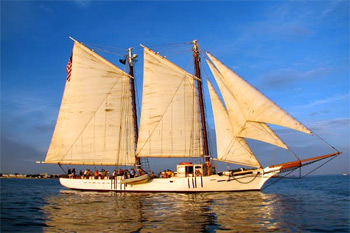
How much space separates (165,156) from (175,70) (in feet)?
37.2

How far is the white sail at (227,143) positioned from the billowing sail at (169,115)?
132 inches

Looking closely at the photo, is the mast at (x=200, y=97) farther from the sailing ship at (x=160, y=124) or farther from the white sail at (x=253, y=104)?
the white sail at (x=253, y=104)

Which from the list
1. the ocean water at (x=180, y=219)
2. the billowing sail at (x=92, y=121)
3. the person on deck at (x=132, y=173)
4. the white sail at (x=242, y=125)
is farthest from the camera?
the billowing sail at (x=92, y=121)

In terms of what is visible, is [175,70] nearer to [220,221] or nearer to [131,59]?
[131,59]

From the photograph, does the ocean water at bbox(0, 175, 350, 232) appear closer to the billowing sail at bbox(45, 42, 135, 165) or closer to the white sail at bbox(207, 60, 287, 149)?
the white sail at bbox(207, 60, 287, 149)

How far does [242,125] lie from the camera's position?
117 feet

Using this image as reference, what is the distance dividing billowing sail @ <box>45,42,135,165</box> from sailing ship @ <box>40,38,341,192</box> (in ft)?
0.44

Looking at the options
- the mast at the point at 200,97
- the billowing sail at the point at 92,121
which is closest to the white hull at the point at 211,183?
the mast at the point at 200,97

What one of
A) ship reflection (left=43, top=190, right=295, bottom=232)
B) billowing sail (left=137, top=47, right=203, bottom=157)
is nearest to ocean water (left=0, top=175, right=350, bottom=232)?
ship reflection (left=43, top=190, right=295, bottom=232)

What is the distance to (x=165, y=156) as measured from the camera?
4053 cm

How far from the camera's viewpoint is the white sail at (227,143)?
36.3 meters

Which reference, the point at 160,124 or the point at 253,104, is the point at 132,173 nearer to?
the point at 160,124

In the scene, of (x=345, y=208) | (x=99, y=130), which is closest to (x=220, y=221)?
(x=345, y=208)

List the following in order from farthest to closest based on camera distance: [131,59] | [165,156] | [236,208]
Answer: [131,59]
[165,156]
[236,208]
